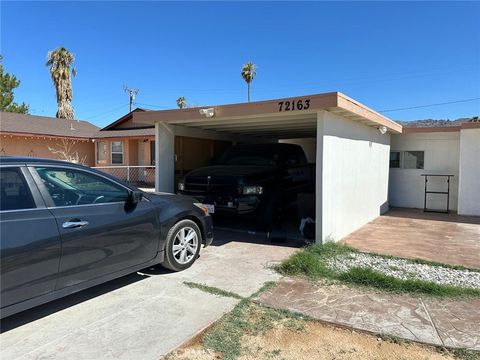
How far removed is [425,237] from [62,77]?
29022 millimetres

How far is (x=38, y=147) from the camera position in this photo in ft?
66.8

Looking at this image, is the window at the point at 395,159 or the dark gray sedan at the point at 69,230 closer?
the dark gray sedan at the point at 69,230

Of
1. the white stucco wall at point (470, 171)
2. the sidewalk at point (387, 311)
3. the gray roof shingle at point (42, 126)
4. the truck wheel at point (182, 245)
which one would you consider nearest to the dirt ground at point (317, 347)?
the sidewalk at point (387, 311)

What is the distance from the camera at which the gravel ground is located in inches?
176

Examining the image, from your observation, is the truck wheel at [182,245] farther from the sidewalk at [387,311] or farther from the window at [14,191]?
the window at [14,191]

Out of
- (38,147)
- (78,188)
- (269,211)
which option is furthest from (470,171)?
(38,147)

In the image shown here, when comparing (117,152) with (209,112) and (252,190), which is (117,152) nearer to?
(209,112)

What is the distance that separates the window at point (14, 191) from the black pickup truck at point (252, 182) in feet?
12.5

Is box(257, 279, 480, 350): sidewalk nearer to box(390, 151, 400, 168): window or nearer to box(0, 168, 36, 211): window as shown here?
box(0, 168, 36, 211): window

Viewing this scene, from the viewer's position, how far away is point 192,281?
4398mm

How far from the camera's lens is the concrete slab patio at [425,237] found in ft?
18.6

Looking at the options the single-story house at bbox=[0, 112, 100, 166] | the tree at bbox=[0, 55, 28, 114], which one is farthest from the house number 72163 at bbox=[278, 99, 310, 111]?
the tree at bbox=[0, 55, 28, 114]

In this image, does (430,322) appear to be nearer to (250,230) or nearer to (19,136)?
(250,230)

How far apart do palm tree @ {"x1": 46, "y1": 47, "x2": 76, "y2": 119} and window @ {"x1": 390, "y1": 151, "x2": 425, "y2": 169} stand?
25165 millimetres
